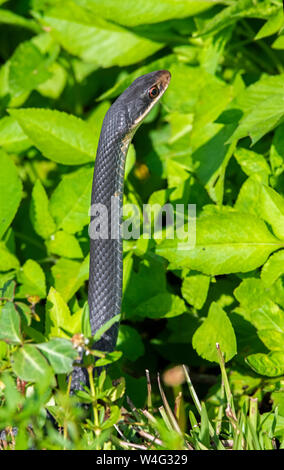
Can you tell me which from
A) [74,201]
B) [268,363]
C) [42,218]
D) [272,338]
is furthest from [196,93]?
[268,363]

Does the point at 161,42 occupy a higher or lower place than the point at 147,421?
higher

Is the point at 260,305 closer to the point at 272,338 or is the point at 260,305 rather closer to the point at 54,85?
the point at 272,338

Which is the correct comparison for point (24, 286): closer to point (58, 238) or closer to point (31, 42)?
point (58, 238)

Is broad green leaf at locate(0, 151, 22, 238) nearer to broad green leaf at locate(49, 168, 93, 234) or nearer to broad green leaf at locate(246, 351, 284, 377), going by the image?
broad green leaf at locate(49, 168, 93, 234)

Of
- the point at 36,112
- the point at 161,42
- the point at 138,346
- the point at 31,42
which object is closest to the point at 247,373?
the point at 138,346

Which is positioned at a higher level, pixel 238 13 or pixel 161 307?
pixel 238 13

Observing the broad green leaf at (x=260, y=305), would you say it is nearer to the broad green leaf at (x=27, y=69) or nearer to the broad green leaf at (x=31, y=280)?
the broad green leaf at (x=31, y=280)
